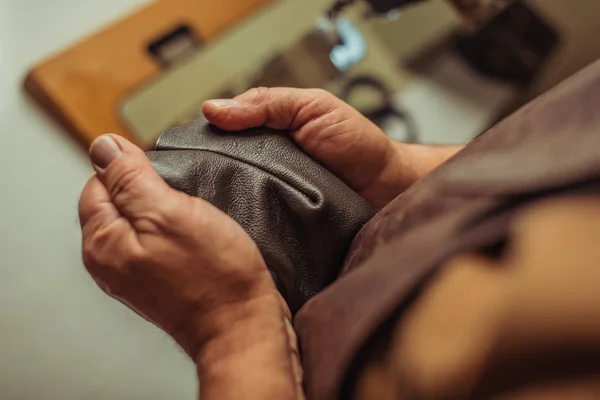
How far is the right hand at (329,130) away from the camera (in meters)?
0.49

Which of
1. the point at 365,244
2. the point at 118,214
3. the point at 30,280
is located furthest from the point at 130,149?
the point at 30,280

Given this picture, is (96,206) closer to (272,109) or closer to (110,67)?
(272,109)

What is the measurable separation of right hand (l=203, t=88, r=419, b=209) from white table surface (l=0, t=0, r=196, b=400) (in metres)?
0.63

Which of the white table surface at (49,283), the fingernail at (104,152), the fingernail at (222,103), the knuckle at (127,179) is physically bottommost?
the white table surface at (49,283)

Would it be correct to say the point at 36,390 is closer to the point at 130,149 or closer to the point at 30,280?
the point at 30,280

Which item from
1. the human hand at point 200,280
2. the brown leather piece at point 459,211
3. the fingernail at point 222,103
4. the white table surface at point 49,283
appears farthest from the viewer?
the white table surface at point 49,283

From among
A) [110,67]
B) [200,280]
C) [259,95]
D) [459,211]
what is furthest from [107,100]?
[459,211]

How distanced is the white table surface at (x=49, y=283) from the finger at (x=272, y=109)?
2.10 feet

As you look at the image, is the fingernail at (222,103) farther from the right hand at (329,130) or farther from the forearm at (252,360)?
the forearm at (252,360)

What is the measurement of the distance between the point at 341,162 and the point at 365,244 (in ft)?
0.45

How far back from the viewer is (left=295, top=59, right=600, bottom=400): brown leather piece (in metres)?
0.27

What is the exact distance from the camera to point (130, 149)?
43 centimetres

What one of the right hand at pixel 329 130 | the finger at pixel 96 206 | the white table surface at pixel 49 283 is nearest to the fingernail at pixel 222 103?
the right hand at pixel 329 130

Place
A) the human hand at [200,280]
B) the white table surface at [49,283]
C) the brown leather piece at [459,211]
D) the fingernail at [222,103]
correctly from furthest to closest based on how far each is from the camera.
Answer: the white table surface at [49,283]
the fingernail at [222,103]
the human hand at [200,280]
the brown leather piece at [459,211]
